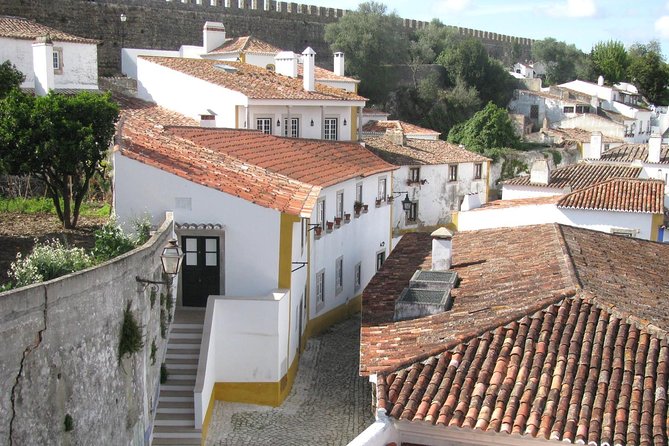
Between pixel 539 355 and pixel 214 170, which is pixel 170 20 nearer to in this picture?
pixel 214 170

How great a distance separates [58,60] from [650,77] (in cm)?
5875

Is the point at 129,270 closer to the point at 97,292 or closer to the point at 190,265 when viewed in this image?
the point at 97,292

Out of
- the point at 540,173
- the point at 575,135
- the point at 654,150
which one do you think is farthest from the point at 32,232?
the point at 575,135

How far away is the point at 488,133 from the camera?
43500mm

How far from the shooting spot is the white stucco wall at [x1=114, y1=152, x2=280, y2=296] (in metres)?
15.4

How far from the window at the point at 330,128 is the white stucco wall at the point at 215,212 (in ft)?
33.3

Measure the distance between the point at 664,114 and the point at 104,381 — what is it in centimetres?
6128

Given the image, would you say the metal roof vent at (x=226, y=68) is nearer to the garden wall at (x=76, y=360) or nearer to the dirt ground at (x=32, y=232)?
the dirt ground at (x=32, y=232)

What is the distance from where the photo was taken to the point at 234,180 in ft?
53.0

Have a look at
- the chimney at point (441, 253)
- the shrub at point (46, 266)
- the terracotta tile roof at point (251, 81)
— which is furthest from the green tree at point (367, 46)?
the shrub at point (46, 266)

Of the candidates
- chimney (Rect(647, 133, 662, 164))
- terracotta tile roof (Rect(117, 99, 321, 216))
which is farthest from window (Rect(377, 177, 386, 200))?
chimney (Rect(647, 133, 662, 164))

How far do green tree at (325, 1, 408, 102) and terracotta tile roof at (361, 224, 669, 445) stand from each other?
3371 centimetres

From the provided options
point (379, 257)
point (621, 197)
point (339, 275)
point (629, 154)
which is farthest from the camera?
point (629, 154)

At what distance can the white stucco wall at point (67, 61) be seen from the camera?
25094 millimetres
